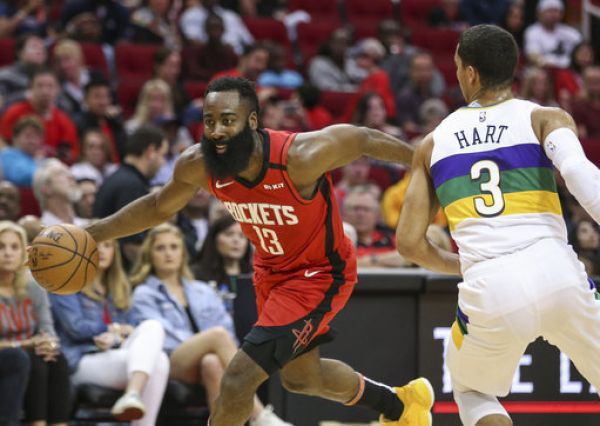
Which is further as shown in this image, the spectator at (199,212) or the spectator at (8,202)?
the spectator at (199,212)

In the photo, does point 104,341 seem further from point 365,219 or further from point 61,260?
point 365,219

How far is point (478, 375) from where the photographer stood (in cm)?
441

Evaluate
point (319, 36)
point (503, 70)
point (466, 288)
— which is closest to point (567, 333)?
point (466, 288)

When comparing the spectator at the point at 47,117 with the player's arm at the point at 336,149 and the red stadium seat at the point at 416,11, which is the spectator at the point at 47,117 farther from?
the red stadium seat at the point at 416,11

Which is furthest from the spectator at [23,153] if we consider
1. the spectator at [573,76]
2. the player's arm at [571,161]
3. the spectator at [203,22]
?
the spectator at [573,76]

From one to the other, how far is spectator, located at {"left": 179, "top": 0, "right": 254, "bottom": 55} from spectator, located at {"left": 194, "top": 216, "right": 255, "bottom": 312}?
5.29 m

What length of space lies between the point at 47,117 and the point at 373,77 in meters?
A: 4.00

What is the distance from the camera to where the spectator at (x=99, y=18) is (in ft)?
38.8

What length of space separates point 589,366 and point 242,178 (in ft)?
5.87

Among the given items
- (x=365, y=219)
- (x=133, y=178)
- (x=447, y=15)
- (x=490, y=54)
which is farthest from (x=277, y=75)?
(x=490, y=54)

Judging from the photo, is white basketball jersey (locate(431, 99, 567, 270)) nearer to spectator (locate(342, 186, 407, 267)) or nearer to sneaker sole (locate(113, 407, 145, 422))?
sneaker sole (locate(113, 407, 145, 422))

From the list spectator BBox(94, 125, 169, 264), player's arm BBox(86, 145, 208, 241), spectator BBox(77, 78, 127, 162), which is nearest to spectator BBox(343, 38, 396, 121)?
spectator BBox(77, 78, 127, 162)

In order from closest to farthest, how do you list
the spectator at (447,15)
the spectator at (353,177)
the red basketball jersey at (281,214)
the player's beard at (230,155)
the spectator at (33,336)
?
the player's beard at (230,155), the red basketball jersey at (281,214), the spectator at (33,336), the spectator at (353,177), the spectator at (447,15)

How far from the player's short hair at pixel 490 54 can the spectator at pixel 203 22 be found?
8263 millimetres
